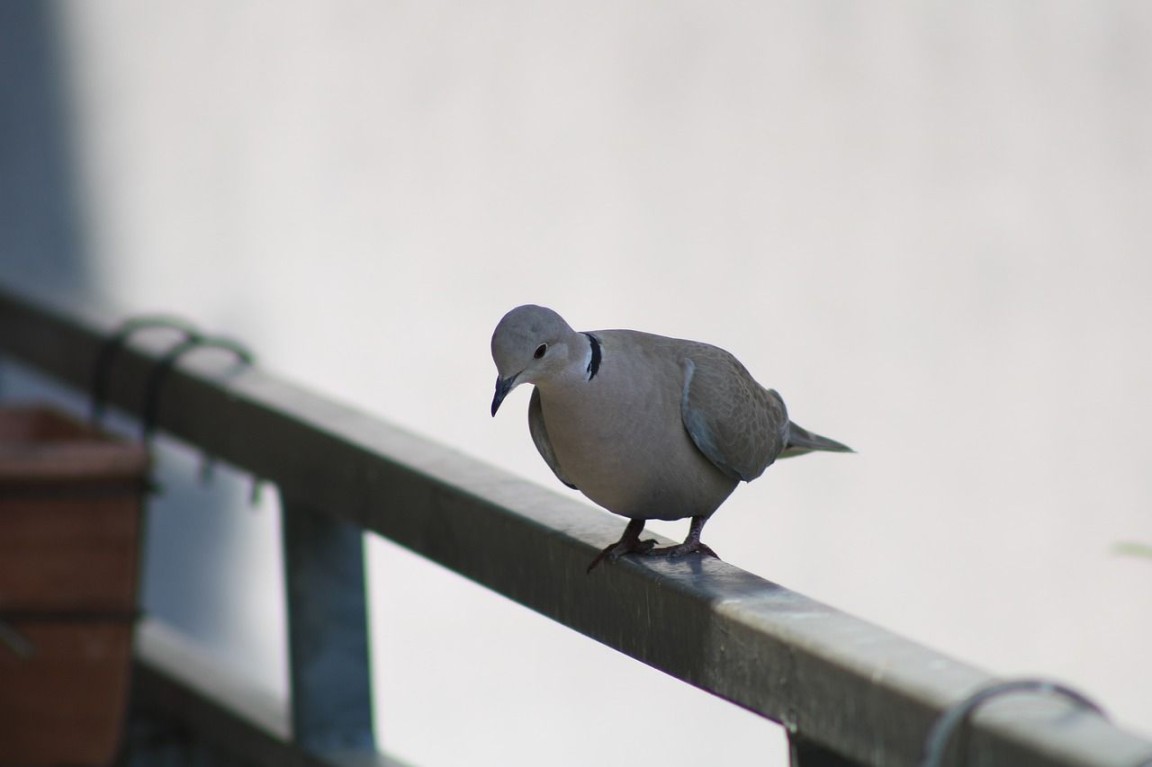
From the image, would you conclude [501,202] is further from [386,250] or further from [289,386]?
[289,386]

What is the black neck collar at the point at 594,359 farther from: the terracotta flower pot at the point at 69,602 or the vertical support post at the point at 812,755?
the terracotta flower pot at the point at 69,602

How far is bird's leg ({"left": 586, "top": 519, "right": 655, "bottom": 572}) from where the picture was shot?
137 cm

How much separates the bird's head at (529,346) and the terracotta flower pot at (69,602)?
30.1 inches

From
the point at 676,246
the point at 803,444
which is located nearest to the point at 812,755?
the point at 803,444

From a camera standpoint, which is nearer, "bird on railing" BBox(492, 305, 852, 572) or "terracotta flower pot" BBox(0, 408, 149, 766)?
"bird on railing" BBox(492, 305, 852, 572)

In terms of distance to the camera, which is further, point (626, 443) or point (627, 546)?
point (626, 443)

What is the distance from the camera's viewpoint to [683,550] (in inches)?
56.9

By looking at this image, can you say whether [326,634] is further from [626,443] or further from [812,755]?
[812,755]

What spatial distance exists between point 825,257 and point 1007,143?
535 millimetres

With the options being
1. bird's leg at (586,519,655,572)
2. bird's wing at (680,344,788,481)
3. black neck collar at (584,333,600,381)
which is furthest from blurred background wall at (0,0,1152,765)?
bird's leg at (586,519,655,572)

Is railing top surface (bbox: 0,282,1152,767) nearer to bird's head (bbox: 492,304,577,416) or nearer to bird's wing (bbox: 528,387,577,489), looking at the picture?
bird's wing (bbox: 528,387,577,489)

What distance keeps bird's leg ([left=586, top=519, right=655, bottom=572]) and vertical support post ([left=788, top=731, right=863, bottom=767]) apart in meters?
0.29

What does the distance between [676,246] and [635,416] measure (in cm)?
272

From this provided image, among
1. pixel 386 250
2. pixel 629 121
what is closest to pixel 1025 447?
pixel 629 121
